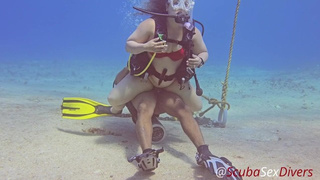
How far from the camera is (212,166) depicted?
8.50 ft

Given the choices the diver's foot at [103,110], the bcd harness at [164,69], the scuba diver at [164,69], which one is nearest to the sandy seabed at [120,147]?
the diver's foot at [103,110]

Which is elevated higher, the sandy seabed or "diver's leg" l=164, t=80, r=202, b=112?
"diver's leg" l=164, t=80, r=202, b=112

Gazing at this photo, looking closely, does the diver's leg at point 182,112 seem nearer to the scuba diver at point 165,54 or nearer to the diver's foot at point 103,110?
the scuba diver at point 165,54

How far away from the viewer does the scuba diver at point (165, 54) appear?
10.5 feet

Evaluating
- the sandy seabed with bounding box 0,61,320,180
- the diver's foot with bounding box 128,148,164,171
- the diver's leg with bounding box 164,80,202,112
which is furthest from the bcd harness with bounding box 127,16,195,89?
the diver's foot with bounding box 128,148,164,171

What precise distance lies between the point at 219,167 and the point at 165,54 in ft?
5.01

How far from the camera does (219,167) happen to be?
255 centimetres

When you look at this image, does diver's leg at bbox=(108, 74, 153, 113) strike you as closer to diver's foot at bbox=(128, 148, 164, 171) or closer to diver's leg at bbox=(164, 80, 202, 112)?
diver's leg at bbox=(164, 80, 202, 112)

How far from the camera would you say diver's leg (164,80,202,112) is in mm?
3648

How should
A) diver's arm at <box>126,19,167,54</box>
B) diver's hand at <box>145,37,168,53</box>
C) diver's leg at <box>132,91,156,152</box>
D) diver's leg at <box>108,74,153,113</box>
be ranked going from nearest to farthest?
1. diver's hand at <box>145,37,168,53</box>
2. diver's leg at <box>132,91,156,152</box>
3. diver's arm at <box>126,19,167,54</box>
4. diver's leg at <box>108,74,153,113</box>

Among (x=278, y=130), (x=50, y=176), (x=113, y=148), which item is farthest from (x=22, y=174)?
(x=278, y=130)

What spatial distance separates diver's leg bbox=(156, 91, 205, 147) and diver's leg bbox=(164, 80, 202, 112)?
0.08 m

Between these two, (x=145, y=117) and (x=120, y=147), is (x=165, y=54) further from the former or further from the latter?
(x=120, y=147)

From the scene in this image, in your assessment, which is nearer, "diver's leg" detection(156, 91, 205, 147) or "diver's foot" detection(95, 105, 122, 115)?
"diver's leg" detection(156, 91, 205, 147)
